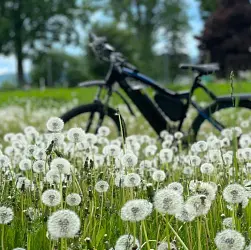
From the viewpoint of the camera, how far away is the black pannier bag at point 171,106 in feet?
24.3

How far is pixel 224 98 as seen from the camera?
6859 mm

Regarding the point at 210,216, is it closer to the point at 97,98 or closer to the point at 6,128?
the point at 97,98

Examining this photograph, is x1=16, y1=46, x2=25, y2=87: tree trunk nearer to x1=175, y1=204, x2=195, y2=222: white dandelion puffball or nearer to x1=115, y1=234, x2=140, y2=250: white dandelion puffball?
x1=175, y1=204, x2=195, y2=222: white dandelion puffball

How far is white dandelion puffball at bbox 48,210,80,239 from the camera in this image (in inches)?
76.8

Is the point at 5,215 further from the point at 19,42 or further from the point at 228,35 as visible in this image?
the point at 19,42

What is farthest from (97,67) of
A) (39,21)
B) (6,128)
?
(6,128)

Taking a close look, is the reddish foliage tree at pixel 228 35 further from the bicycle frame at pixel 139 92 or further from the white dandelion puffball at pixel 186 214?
the white dandelion puffball at pixel 186 214

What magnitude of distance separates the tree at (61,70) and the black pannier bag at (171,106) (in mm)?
63297

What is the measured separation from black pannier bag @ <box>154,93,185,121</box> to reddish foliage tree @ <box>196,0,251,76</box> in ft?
157

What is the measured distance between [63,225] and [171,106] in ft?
18.4

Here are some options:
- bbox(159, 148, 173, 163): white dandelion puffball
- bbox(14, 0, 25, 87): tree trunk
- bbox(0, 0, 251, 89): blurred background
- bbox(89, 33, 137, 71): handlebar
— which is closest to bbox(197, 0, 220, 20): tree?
bbox(0, 0, 251, 89): blurred background

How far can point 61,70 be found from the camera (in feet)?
289

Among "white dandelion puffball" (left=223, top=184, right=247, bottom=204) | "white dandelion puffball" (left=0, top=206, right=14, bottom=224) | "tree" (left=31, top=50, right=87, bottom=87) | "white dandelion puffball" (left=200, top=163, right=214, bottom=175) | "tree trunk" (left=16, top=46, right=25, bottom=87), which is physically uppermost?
"tree" (left=31, top=50, right=87, bottom=87)

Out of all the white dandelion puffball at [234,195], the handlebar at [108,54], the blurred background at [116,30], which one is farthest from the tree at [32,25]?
the white dandelion puffball at [234,195]
